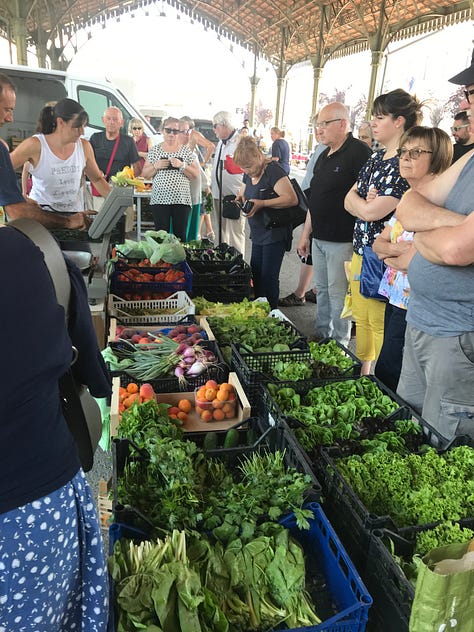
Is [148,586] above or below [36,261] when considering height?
below

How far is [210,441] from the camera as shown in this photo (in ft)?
7.27

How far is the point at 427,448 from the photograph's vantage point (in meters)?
1.85

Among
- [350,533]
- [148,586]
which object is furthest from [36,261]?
[350,533]

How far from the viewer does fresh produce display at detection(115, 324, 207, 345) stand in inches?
120

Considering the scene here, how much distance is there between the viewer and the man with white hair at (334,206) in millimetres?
3582

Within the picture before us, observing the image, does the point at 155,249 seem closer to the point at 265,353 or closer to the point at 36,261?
the point at 265,353

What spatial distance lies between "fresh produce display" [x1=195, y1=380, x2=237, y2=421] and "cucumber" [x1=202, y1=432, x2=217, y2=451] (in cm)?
23

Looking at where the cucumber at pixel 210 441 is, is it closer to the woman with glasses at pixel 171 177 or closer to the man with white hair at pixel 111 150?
the woman with glasses at pixel 171 177

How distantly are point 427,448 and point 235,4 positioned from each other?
26.9 m

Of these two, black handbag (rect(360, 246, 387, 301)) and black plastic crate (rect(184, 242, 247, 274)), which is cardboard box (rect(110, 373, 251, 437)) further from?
black plastic crate (rect(184, 242, 247, 274))

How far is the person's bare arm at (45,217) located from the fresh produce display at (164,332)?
2.49 ft

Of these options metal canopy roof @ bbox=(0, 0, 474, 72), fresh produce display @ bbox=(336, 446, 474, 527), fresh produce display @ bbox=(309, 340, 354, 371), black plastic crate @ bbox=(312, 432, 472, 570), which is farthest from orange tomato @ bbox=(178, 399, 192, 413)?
metal canopy roof @ bbox=(0, 0, 474, 72)

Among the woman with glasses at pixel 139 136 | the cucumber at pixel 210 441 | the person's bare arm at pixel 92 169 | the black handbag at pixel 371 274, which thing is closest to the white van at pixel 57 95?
the woman with glasses at pixel 139 136

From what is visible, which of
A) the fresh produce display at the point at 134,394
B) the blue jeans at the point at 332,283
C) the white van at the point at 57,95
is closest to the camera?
the fresh produce display at the point at 134,394
